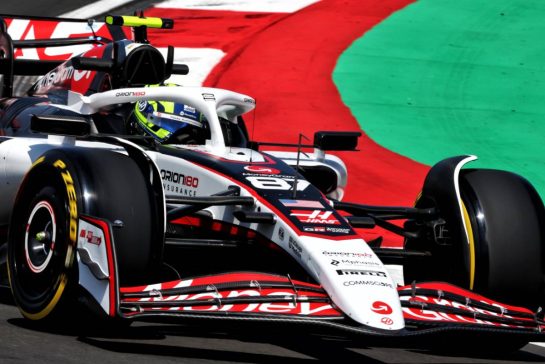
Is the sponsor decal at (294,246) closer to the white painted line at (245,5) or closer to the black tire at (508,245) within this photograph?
the black tire at (508,245)

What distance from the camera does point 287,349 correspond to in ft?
22.2

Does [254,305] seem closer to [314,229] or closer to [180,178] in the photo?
[314,229]

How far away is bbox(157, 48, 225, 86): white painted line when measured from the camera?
1500 centimetres

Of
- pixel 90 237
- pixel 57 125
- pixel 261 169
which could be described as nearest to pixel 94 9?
pixel 57 125

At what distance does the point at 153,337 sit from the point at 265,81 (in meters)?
8.65

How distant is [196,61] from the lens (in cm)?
1562

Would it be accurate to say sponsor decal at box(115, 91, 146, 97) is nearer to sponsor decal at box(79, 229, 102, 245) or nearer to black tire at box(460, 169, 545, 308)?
sponsor decal at box(79, 229, 102, 245)

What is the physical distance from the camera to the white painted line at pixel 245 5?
1814cm

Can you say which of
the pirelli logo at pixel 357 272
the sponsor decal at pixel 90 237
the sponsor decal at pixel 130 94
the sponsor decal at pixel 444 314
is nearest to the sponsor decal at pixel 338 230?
the pirelli logo at pixel 357 272

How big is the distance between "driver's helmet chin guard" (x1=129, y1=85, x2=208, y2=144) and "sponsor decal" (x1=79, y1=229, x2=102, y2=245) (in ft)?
6.45

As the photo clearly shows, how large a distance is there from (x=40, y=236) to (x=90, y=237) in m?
0.58

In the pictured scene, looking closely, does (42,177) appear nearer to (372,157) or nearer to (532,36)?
(372,157)

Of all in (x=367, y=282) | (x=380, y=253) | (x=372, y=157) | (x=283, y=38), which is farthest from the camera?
(x=283, y=38)

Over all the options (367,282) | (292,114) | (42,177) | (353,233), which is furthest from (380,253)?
(292,114)
